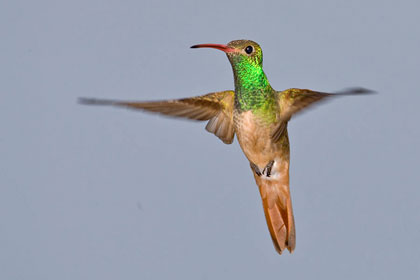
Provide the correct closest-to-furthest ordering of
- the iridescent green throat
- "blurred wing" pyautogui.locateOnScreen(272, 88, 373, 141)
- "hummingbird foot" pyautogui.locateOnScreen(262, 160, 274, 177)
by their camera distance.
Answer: "blurred wing" pyautogui.locateOnScreen(272, 88, 373, 141), the iridescent green throat, "hummingbird foot" pyautogui.locateOnScreen(262, 160, 274, 177)

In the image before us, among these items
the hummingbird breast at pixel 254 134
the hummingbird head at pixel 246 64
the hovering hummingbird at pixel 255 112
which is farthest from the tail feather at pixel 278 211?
the hummingbird head at pixel 246 64

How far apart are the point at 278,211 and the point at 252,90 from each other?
328mm

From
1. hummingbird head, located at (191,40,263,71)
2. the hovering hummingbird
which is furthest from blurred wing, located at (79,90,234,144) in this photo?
hummingbird head, located at (191,40,263,71)

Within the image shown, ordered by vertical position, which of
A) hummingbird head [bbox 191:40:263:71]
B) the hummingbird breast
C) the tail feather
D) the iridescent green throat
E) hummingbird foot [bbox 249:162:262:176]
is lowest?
the tail feather

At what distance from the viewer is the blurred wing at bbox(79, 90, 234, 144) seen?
853 mm

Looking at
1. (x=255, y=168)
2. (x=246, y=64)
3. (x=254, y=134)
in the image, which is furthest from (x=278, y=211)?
(x=246, y=64)

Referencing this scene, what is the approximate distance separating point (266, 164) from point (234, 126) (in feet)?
0.38

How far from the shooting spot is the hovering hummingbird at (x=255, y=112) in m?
0.88

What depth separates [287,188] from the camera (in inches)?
44.0

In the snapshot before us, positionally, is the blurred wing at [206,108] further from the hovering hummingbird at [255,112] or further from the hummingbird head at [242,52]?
the hummingbird head at [242,52]

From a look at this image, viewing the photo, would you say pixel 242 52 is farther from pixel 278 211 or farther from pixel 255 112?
pixel 278 211

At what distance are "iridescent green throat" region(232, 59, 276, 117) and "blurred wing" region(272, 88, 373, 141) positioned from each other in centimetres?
2

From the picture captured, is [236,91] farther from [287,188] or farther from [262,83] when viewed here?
[287,188]

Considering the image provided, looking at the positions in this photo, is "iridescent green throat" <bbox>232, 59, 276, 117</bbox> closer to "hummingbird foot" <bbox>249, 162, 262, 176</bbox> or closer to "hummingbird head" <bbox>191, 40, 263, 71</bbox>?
"hummingbird head" <bbox>191, 40, 263, 71</bbox>
